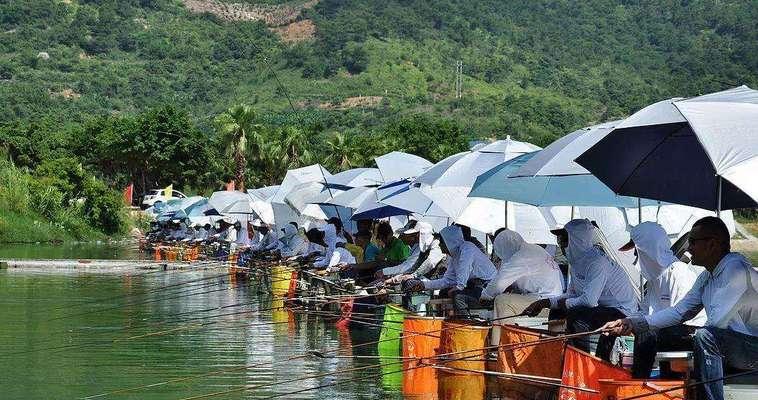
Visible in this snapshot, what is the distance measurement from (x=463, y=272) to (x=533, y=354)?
3754 millimetres

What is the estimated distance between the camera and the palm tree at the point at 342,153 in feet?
233

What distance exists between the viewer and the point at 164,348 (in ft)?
60.3

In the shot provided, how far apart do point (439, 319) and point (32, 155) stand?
6558 cm

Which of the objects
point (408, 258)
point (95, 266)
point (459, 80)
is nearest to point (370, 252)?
point (408, 258)

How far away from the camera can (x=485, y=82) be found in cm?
Answer: 14450

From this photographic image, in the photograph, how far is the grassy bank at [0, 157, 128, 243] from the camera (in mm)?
62094

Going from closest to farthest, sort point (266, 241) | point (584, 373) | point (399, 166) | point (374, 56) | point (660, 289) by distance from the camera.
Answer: point (584, 373), point (660, 289), point (399, 166), point (266, 241), point (374, 56)

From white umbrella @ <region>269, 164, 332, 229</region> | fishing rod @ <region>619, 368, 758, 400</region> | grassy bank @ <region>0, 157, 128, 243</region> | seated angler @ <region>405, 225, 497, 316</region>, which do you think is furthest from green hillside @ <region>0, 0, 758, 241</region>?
fishing rod @ <region>619, 368, 758, 400</region>

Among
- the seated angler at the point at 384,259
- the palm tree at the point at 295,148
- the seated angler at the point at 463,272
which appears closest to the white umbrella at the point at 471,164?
the seated angler at the point at 463,272

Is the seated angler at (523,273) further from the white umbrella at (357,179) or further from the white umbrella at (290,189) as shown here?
the white umbrella at (290,189)

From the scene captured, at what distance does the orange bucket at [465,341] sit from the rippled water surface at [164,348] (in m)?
0.86

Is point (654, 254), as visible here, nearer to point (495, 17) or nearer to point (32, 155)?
point (32, 155)

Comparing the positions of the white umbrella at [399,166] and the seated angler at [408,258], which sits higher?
the white umbrella at [399,166]

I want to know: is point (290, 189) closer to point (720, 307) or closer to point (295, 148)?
point (720, 307)
